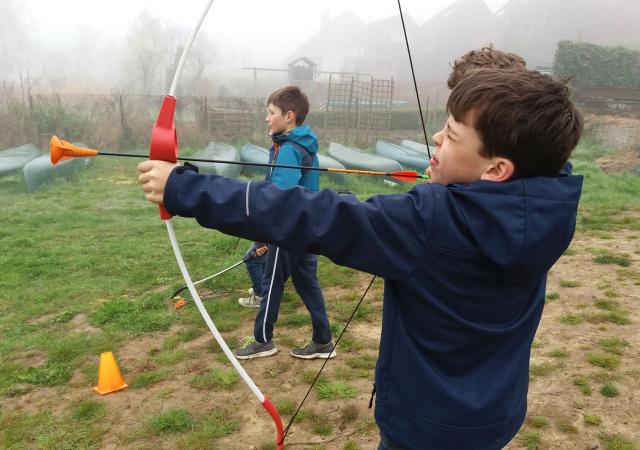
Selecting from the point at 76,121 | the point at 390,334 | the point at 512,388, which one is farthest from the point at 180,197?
the point at 76,121

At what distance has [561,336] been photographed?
378cm

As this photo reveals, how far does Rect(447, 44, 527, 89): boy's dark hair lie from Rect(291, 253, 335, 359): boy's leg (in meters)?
1.60

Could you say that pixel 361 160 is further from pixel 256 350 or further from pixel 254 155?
pixel 256 350

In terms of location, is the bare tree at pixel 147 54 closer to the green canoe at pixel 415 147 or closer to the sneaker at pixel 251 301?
the green canoe at pixel 415 147

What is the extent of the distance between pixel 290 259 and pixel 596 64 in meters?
22.4

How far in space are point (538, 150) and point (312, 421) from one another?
2143 millimetres

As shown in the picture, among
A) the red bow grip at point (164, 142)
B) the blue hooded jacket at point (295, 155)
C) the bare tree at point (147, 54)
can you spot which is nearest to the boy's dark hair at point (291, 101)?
the blue hooded jacket at point (295, 155)

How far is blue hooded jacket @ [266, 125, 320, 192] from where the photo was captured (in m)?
3.04

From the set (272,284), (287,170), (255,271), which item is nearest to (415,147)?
(255,271)

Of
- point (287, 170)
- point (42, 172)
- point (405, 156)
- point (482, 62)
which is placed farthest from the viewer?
point (405, 156)

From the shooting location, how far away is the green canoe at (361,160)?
12484 millimetres

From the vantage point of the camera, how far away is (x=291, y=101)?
338 cm

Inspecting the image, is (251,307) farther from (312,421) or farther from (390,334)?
(390,334)

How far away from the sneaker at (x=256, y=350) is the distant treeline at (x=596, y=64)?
21193 mm
